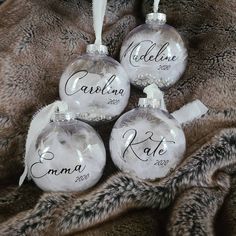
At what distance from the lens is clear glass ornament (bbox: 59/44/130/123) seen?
2.27ft

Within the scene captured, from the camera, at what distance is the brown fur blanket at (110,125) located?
0.60 m

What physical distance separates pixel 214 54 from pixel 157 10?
0.12 metres

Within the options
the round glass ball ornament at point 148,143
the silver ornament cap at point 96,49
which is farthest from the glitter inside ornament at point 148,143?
the silver ornament cap at point 96,49

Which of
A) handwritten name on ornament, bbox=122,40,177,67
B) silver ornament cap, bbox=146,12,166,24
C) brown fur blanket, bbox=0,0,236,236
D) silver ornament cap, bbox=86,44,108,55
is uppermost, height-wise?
silver ornament cap, bbox=146,12,166,24

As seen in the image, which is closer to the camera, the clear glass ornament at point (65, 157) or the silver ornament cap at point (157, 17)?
the clear glass ornament at point (65, 157)

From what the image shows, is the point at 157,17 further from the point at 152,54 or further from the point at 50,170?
the point at 50,170

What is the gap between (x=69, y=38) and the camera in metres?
0.78

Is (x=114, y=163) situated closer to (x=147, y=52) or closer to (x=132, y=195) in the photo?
(x=132, y=195)

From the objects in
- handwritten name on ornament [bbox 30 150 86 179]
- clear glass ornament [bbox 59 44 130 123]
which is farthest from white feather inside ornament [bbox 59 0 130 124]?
handwritten name on ornament [bbox 30 150 86 179]

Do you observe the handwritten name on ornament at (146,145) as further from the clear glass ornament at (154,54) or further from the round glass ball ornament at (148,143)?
the clear glass ornament at (154,54)

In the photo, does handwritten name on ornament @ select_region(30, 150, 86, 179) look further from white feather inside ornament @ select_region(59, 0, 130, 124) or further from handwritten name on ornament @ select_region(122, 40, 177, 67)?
handwritten name on ornament @ select_region(122, 40, 177, 67)

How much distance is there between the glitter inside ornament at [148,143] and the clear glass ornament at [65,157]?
0.11 feet

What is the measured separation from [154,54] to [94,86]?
0.11 metres

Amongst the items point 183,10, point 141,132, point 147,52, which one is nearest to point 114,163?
point 141,132
